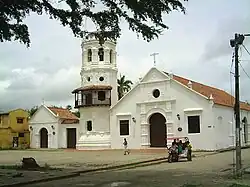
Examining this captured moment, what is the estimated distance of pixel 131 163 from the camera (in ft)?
81.0

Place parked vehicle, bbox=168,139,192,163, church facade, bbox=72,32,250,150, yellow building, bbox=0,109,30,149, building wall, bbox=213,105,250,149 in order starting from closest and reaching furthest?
parked vehicle, bbox=168,139,192,163 → building wall, bbox=213,105,250,149 → church facade, bbox=72,32,250,150 → yellow building, bbox=0,109,30,149

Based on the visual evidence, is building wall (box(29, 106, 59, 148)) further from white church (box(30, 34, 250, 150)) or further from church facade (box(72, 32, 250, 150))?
church facade (box(72, 32, 250, 150))

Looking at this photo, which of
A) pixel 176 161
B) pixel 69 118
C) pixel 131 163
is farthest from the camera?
pixel 69 118

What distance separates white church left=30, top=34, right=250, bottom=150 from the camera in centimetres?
3831

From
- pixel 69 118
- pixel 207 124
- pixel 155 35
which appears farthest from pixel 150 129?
pixel 155 35

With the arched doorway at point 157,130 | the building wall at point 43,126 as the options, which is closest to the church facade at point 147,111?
the arched doorway at point 157,130

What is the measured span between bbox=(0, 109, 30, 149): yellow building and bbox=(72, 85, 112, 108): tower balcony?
1234 centimetres

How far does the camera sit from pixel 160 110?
4056 cm

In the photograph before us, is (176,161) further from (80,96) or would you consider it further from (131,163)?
(80,96)

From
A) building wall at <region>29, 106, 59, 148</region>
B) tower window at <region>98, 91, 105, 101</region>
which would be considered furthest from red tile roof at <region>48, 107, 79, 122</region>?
tower window at <region>98, 91, 105, 101</region>

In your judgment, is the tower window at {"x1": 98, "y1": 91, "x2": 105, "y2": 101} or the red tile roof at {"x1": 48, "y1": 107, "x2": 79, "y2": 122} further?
the red tile roof at {"x1": 48, "y1": 107, "x2": 79, "y2": 122}

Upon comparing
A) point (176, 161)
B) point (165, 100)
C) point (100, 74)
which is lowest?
point (176, 161)

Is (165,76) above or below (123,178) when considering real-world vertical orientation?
above

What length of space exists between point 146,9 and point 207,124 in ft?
87.4
